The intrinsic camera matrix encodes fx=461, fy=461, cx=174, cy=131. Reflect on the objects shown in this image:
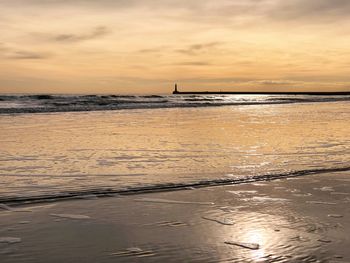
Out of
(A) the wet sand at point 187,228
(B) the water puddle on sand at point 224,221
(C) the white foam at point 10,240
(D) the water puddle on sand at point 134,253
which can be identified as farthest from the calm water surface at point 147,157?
(D) the water puddle on sand at point 134,253

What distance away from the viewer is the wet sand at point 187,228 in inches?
144

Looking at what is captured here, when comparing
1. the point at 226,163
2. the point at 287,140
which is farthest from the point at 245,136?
the point at 226,163

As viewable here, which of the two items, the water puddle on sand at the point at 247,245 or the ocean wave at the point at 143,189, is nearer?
the water puddle on sand at the point at 247,245

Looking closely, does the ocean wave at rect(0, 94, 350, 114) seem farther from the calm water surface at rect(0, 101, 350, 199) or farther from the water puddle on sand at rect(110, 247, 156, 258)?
the water puddle on sand at rect(110, 247, 156, 258)

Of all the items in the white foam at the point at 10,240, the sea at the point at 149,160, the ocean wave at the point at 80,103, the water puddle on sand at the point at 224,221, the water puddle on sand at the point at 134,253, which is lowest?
the water puddle on sand at the point at 224,221

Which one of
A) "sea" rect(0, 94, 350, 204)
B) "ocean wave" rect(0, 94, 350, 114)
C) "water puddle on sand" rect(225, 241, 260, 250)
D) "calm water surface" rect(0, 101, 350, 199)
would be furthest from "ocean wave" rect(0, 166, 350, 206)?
"ocean wave" rect(0, 94, 350, 114)

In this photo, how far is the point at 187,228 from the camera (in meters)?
4.42

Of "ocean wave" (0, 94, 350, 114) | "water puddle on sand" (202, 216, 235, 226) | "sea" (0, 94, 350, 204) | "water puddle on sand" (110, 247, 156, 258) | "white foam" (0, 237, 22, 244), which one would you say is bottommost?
"water puddle on sand" (202, 216, 235, 226)

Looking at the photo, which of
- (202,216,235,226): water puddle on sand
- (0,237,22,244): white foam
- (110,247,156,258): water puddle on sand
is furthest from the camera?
(202,216,235,226): water puddle on sand

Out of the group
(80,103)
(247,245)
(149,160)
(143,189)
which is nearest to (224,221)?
(247,245)

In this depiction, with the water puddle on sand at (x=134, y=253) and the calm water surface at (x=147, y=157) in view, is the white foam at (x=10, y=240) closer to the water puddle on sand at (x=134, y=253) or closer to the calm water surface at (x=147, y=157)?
the water puddle on sand at (x=134, y=253)

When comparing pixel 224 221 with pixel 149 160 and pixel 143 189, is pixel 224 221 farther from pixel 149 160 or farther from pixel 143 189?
pixel 149 160

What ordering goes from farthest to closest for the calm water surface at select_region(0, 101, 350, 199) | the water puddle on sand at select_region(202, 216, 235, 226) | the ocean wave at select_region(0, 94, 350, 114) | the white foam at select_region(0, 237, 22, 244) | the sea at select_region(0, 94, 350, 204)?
1. the ocean wave at select_region(0, 94, 350, 114)
2. the calm water surface at select_region(0, 101, 350, 199)
3. the sea at select_region(0, 94, 350, 204)
4. the water puddle on sand at select_region(202, 216, 235, 226)
5. the white foam at select_region(0, 237, 22, 244)

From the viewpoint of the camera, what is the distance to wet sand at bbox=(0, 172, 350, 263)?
3.67m
